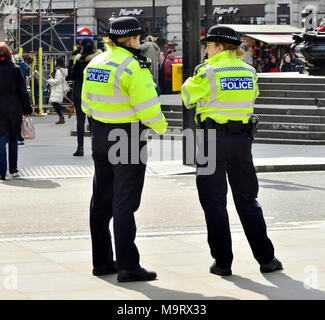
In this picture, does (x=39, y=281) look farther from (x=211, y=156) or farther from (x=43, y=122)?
(x=43, y=122)

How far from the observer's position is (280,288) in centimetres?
657

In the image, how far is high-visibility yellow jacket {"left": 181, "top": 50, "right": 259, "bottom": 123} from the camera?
23.1ft

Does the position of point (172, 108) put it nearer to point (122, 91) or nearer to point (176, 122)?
point (176, 122)

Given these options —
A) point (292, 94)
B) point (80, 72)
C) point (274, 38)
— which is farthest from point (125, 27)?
point (274, 38)

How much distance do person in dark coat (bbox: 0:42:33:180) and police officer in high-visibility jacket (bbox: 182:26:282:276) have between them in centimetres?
630

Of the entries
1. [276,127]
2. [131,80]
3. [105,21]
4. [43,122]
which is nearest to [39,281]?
[131,80]

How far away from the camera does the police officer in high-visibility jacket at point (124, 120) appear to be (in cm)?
671

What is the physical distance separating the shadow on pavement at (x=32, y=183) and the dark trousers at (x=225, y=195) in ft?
19.0

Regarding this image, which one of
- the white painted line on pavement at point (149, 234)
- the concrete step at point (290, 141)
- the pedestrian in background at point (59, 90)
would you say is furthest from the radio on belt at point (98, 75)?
the pedestrian in background at point (59, 90)

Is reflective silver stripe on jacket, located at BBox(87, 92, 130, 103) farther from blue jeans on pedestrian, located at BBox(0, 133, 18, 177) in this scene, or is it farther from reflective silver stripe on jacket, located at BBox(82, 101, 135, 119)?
blue jeans on pedestrian, located at BBox(0, 133, 18, 177)

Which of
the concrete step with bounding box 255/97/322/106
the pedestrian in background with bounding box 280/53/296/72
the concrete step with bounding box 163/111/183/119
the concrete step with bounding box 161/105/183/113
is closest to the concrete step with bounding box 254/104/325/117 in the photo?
the concrete step with bounding box 255/97/322/106

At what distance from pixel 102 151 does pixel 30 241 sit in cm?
199

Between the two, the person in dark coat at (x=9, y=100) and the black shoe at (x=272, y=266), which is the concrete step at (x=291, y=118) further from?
the black shoe at (x=272, y=266)

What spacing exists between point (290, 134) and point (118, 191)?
11898 millimetres
